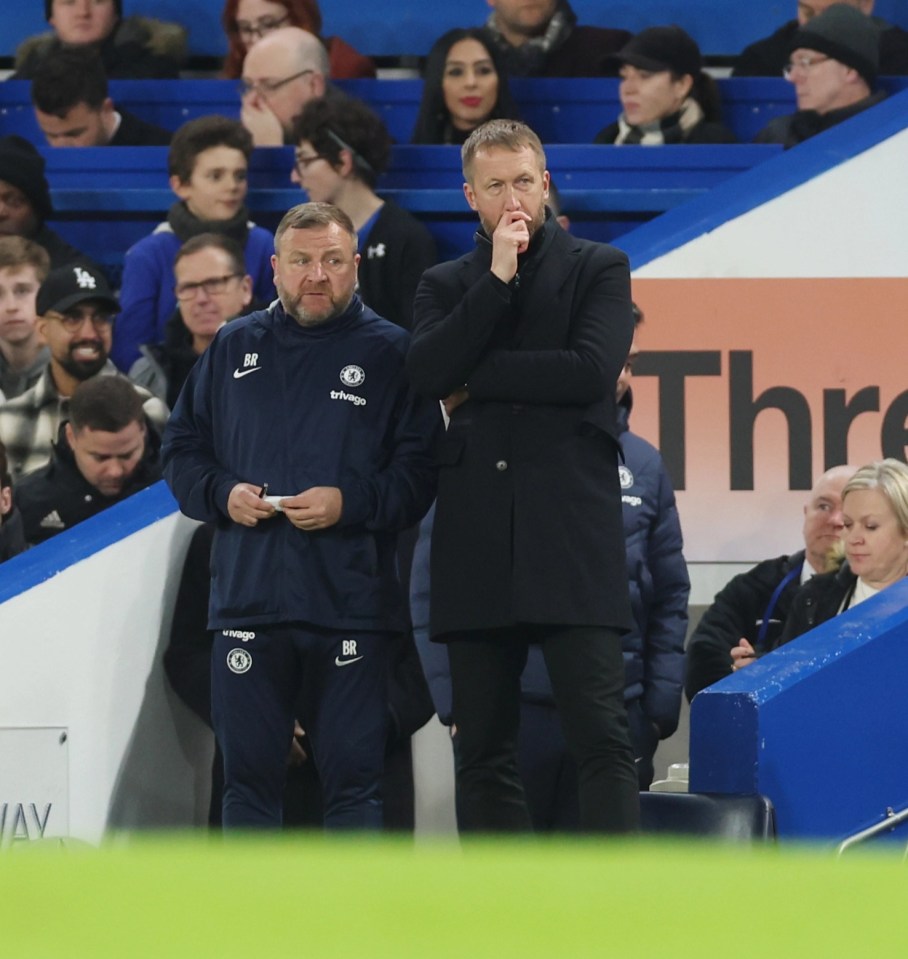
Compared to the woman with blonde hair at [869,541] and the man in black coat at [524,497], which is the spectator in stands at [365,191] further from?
the man in black coat at [524,497]

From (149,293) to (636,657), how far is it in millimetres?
2966

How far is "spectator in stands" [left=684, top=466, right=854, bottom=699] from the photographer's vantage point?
17.2ft

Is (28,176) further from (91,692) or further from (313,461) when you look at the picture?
(313,461)

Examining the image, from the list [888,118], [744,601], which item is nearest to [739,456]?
[744,601]

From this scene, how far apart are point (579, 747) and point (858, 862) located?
2.68m

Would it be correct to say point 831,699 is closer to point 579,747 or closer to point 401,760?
point 579,747

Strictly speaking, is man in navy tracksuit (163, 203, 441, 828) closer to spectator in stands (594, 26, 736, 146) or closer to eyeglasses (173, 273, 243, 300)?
eyeglasses (173, 273, 243, 300)

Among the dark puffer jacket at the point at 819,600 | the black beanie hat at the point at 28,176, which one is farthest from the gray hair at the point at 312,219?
the black beanie hat at the point at 28,176

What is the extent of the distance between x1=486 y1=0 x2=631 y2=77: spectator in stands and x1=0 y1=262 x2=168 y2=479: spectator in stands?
288cm

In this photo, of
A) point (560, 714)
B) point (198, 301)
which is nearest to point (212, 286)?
point (198, 301)

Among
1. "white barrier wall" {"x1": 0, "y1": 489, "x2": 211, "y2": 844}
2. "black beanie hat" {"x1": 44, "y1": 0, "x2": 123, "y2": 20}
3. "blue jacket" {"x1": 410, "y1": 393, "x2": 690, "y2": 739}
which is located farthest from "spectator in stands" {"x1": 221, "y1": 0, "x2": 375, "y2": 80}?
"blue jacket" {"x1": 410, "y1": 393, "x2": 690, "y2": 739}

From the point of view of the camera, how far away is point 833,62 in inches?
280

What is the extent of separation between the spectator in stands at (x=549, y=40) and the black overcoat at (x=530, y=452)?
4795 millimetres

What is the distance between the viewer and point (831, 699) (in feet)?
13.9
